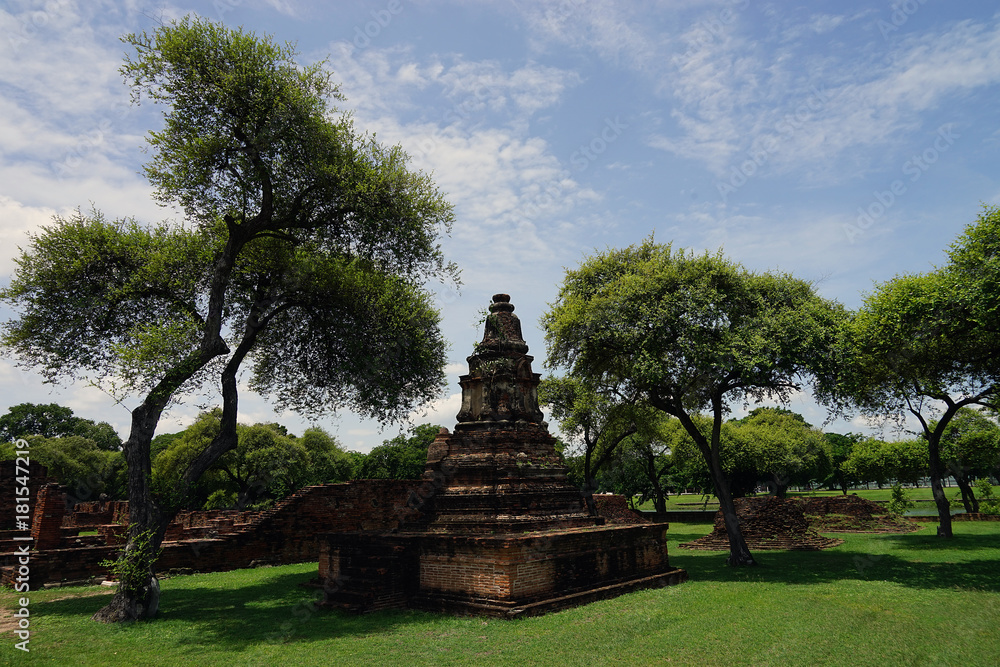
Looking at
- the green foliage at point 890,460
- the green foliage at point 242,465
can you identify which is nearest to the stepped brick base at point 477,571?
the green foliage at point 242,465

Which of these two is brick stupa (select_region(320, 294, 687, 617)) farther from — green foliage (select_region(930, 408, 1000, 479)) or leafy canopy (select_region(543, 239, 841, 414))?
green foliage (select_region(930, 408, 1000, 479))

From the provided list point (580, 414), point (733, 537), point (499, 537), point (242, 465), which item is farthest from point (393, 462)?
point (499, 537)

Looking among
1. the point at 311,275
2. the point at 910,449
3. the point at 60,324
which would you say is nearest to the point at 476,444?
the point at 311,275

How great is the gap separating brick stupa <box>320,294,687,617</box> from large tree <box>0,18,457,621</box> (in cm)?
265

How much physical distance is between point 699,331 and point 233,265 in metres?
11.8

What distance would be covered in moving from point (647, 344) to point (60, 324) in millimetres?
14089

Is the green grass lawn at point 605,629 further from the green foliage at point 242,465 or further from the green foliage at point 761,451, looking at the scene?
the green foliage at point 242,465

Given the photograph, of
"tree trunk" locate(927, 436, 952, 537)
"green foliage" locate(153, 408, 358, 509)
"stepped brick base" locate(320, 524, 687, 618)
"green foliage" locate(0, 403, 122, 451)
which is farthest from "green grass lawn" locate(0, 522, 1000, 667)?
"green foliage" locate(0, 403, 122, 451)

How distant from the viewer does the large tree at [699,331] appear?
15.5 metres

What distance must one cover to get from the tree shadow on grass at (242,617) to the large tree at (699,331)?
9479 millimetres

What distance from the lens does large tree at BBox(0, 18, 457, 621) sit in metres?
11.1

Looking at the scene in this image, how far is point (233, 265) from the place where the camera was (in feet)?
41.6

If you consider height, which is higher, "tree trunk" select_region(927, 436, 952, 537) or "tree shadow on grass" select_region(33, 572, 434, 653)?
"tree trunk" select_region(927, 436, 952, 537)

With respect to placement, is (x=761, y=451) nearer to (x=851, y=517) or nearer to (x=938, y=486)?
(x=851, y=517)
